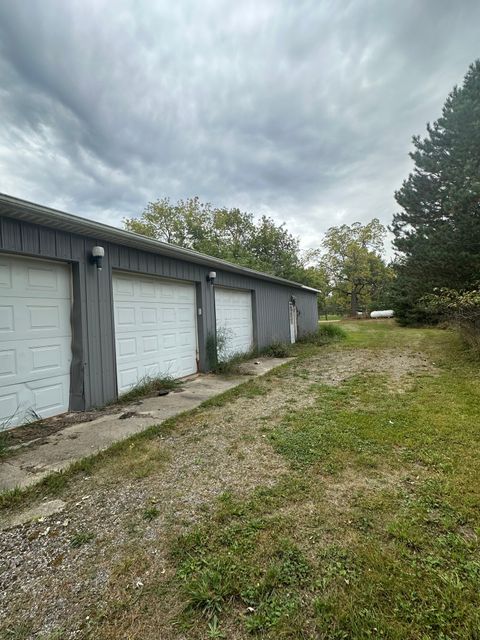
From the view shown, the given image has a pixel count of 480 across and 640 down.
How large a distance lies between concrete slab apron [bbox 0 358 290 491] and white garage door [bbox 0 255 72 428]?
1.99 ft

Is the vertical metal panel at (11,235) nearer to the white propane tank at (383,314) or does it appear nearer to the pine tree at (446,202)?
the pine tree at (446,202)

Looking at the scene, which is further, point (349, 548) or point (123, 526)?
point (123, 526)

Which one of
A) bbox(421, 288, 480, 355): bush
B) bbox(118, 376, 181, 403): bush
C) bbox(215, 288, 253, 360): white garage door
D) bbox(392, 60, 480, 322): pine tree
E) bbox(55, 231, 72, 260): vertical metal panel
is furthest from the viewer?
bbox(392, 60, 480, 322): pine tree

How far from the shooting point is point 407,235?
13992 millimetres

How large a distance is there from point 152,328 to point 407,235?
13237 millimetres

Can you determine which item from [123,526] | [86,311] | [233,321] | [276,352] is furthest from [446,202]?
[123,526]

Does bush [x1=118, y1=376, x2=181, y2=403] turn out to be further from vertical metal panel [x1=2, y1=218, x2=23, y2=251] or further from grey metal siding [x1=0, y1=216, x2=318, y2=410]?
vertical metal panel [x1=2, y1=218, x2=23, y2=251]

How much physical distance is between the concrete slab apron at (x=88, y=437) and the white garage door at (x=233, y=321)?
7.15 ft

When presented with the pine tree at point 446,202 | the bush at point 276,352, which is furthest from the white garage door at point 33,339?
the pine tree at point 446,202

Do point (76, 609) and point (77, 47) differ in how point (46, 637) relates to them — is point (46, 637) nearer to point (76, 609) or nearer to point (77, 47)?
point (76, 609)

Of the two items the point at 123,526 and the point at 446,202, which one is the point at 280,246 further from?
the point at 123,526

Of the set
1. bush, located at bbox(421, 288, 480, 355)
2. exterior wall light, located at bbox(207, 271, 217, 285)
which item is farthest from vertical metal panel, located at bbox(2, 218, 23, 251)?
bush, located at bbox(421, 288, 480, 355)

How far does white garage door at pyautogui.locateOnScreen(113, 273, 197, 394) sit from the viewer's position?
16.0 feet

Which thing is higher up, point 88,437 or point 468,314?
point 468,314
